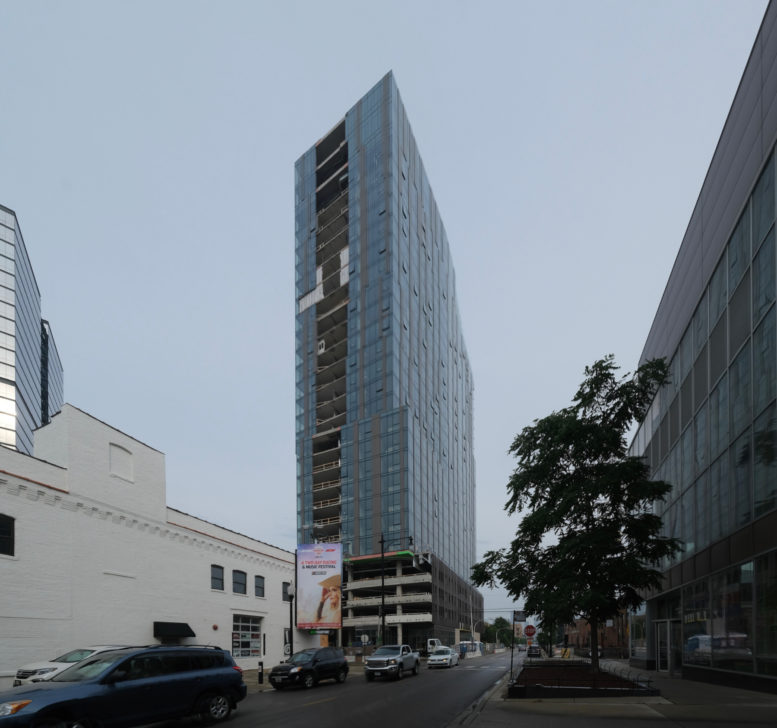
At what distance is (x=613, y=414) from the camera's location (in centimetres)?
2709

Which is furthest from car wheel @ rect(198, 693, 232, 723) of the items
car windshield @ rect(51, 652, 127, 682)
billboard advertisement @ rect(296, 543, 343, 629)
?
billboard advertisement @ rect(296, 543, 343, 629)

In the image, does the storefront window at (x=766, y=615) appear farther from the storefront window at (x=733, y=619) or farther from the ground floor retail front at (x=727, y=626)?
the storefront window at (x=733, y=619)

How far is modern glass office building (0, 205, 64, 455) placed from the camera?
87375mm

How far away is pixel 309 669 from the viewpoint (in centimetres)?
2614

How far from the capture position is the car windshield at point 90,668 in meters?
13.6

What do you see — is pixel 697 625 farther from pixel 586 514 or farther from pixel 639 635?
pixel 639 635

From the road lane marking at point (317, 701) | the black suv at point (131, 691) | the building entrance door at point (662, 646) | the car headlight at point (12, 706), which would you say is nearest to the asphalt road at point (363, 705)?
the road lane marking at point (317, 701)

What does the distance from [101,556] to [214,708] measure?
12.6m

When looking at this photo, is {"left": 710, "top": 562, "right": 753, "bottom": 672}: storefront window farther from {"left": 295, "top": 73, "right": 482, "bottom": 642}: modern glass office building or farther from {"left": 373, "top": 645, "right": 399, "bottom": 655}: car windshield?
{"left": 295, "top": 73, "right": 482, "bottom": 642}: modern glass office building

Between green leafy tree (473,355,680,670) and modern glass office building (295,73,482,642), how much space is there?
63.2m

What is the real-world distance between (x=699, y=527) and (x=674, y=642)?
874cm

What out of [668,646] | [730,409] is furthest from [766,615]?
[668,646]

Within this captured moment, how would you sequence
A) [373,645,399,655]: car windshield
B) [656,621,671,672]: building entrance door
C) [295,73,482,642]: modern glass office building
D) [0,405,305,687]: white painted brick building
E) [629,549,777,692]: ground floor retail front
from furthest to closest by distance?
[295,73,482,642]: modern glass office building → [656,621,671,672]: building entrance door → [373,645,399,655]: car windshield → [0,405,305,687]: white painted brick building → [629,549,777,692]: ground floor retail front

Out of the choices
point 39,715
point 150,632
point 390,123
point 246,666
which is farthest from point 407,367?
point 39,715
